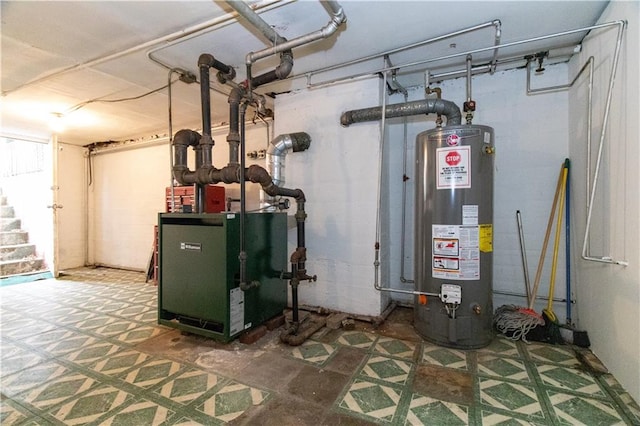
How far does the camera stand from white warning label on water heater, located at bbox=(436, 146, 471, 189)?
2.17m

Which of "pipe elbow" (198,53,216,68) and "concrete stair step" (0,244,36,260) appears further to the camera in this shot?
"concrete stair step" (0,244,36,260)

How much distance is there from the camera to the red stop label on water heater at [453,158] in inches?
85.9

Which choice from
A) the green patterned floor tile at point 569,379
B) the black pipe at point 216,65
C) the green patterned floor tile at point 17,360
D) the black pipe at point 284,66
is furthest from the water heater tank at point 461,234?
the green patterned floor tile at point 17,360

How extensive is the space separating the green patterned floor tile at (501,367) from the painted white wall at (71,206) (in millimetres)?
6818

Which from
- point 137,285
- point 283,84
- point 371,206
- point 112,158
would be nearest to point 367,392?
point 371,206

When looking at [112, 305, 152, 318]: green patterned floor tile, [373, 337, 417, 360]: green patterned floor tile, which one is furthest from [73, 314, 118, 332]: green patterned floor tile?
[373, 337, 417, 360]: green patterned floor tile

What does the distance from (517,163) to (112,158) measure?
654cm

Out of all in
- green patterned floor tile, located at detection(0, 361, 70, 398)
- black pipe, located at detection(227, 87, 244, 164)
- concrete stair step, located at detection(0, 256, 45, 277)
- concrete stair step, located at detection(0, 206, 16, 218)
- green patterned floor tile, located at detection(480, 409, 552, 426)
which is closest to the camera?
green patterned floor tile, located at detection(480, 409, 552, 426)

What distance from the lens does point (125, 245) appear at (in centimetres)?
546

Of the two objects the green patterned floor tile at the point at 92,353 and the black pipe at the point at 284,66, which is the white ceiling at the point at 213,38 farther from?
the green patterned floor tile at the point at 92,353

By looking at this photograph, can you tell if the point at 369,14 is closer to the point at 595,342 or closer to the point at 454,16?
the point at 454,16

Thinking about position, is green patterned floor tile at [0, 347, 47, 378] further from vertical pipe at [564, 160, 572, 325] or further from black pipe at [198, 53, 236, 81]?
vertical pipe at [564, 160, 572, 325]

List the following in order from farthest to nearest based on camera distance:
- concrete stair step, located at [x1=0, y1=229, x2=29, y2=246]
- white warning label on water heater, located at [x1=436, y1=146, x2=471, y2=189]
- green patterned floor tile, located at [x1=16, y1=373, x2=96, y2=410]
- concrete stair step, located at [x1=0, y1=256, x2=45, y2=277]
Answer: concrete stair step, located at [x1=0, y1=229, x2=29, y2=246], concrete stair step, located at [x1=0, y1=256, x2=45, y2=277], white warning label on water heater, located at [x1=436, y1=146, x2=471, y2=189], green patterned floor tile, located at [x1=16, y1=373, x2=96, y2=410]

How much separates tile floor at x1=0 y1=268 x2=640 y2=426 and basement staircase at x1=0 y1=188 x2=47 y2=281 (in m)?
3.34
